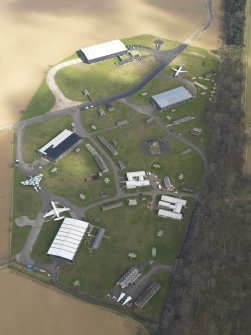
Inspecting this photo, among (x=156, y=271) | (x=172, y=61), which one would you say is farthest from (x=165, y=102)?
(x=156, y=271)

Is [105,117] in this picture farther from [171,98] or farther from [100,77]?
[171,98]

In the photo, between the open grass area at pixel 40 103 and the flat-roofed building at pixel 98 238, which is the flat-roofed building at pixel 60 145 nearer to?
the open grass area at pixel 40 103

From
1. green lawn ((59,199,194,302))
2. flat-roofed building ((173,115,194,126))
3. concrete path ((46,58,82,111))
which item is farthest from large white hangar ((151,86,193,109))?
green lawn ((59,199,194,302))

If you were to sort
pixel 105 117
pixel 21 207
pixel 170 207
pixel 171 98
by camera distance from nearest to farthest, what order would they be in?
1. pixel 170 207
2. pixel 21 207
3. pixel 105 117
4. pixel 171 98

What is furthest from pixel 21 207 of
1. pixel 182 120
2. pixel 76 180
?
pixel 182 120

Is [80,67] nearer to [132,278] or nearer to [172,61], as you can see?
[172,61]

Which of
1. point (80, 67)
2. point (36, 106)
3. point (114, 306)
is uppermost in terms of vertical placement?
point (80, 67)
